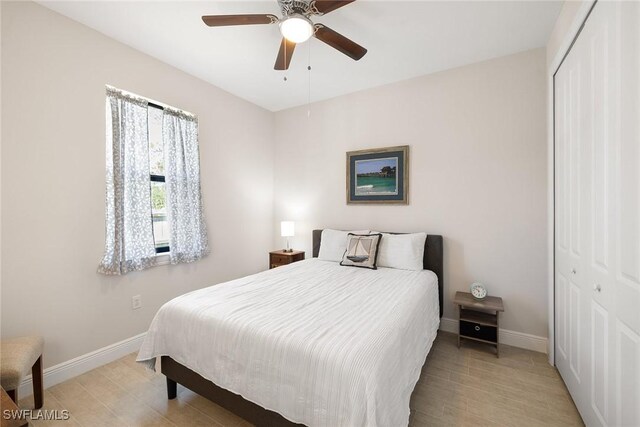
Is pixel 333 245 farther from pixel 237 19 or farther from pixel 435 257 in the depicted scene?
pixel 237 19

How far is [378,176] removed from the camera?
3.32 metres

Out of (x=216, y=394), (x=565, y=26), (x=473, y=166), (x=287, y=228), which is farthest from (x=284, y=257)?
(x=565, y=26)

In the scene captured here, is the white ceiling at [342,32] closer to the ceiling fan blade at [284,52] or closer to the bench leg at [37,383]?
the ceiling fan blade at [284,52]

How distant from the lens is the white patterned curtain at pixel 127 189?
2.34 m

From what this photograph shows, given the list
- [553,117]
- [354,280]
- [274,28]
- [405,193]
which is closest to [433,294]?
[354,280]

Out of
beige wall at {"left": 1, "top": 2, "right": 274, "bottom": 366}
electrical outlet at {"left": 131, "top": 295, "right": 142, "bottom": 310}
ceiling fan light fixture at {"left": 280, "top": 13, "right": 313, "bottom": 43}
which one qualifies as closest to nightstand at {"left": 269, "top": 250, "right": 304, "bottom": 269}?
beige wall at {"left": 1, "top": 2, "right": 274, "bottom": 366}

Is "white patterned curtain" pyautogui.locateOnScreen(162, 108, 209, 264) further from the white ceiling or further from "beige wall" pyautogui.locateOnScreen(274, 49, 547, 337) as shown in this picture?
"beige wall" pyautogui.locateOnScreen(274, 49, 547, 337)

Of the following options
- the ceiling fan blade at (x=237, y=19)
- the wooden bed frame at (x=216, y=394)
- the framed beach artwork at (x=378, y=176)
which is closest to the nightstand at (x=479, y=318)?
the framed beach artwork at (x=378, y=176)

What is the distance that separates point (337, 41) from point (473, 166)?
1855 millimetres

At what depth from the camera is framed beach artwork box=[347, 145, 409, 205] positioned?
3.16 meters

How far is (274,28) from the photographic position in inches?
89.0

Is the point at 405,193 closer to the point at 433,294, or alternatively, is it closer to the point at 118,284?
the point at 433,294

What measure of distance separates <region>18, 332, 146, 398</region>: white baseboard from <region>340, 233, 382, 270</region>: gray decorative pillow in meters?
2.20

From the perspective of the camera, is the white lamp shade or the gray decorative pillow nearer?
the gray decorative pillow
